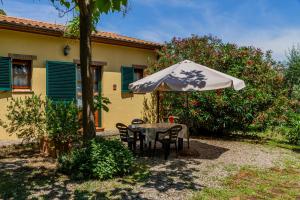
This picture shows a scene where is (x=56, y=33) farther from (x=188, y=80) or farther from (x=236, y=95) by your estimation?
(x=236, y=95)

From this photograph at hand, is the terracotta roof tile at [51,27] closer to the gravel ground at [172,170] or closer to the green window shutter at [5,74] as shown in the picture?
the green window shutter at [5,74]

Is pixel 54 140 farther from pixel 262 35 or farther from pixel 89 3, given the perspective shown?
pixel 262 35

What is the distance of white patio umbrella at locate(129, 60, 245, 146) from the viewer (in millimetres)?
7898

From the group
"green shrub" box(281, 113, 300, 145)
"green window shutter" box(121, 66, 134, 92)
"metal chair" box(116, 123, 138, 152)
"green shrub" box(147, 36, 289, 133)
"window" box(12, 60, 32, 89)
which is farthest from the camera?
"green window shutter" box(121, 66, 134, 92)

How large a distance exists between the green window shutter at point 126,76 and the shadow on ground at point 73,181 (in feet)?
20.2

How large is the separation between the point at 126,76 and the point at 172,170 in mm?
7759

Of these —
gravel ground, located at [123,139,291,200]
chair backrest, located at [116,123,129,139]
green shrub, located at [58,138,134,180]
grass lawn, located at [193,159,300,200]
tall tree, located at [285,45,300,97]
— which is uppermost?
tall tree, located at [285,45,300,97]

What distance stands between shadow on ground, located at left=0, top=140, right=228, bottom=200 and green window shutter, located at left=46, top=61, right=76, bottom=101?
11.8 feet

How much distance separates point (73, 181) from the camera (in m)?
6.24

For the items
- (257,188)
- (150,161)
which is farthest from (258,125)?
(257,188)

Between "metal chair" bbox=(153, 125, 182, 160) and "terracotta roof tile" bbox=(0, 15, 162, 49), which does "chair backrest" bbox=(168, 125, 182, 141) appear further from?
"terracotta roof tile" bbox=(0, 15, 162, 49)

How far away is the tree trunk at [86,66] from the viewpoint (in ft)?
21.7

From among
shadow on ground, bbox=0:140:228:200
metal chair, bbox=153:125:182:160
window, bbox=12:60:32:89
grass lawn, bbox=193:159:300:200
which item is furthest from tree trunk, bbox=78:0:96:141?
window, bbox=12:60:32:89

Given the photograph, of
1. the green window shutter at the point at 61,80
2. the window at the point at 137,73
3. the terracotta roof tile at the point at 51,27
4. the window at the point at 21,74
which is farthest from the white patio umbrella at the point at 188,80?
the window at the point at 137,73
